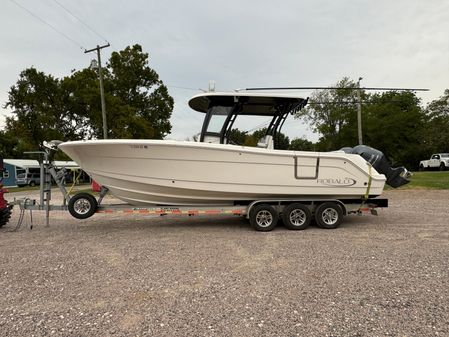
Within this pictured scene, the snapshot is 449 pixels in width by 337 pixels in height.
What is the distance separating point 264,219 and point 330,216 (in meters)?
1.37

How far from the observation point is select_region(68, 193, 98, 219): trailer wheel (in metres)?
5.96

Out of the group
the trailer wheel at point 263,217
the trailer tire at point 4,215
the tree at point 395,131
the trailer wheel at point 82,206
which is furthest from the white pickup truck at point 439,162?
the trailer tire at point 4,215

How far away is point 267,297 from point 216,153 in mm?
3124

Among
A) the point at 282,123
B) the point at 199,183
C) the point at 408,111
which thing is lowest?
the point at 199,183

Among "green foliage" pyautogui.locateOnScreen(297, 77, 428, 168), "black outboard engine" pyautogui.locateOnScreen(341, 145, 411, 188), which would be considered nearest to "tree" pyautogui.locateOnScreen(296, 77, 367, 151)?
"green foliage" pyautogui.locateOnScreen(297, 77, 428, 168)

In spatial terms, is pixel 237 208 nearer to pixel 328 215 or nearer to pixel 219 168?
pixel 219 168

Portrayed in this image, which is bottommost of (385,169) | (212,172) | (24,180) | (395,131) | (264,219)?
(24,180)

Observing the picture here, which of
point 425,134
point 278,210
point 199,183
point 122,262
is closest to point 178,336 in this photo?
point 122,262

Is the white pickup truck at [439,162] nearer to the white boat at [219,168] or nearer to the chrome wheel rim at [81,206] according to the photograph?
the white boat at [219,168]

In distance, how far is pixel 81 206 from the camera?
599cm

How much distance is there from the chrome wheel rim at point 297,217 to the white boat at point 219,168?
0.31 meters

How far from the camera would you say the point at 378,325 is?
8.61 feet

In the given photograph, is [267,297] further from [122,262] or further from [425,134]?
[425,134]

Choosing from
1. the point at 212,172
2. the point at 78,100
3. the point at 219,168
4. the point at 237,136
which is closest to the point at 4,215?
the point at 212,172
